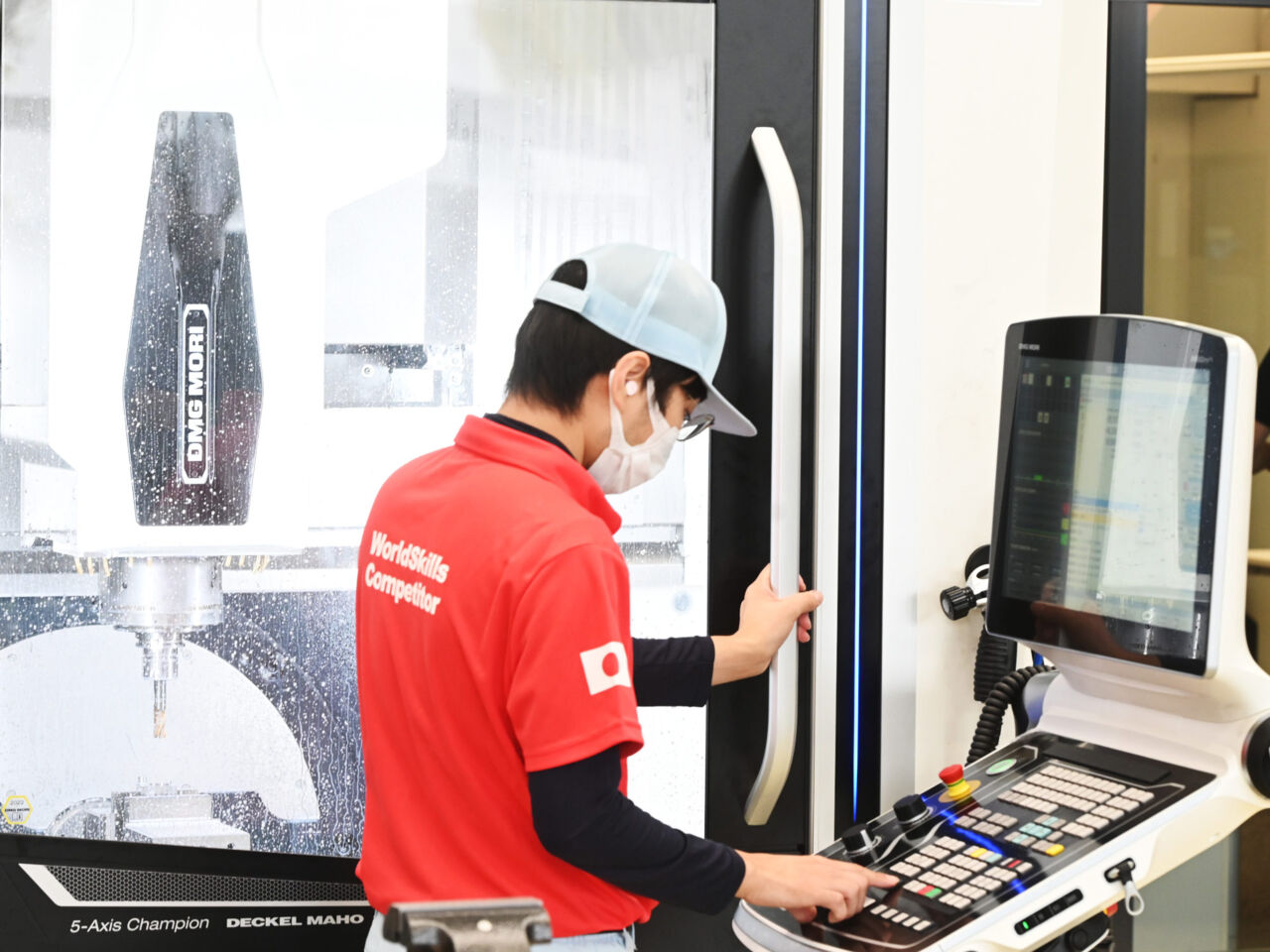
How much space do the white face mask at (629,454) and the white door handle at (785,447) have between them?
0.93 ft

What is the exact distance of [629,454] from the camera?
4.46ft

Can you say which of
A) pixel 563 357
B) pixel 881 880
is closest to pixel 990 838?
pixel 881 880

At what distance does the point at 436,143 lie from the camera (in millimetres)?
1814

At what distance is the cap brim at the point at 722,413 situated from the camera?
1438 millimetres

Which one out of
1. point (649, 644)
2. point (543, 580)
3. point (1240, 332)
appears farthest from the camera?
point (1240, 332)

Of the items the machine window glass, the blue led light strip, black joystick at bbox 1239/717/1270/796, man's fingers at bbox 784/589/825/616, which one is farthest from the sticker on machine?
black joystick at bbox 1239/717/1270/796

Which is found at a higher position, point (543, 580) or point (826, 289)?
point (826, 289)

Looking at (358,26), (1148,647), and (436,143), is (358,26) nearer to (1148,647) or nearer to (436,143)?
(436,143)

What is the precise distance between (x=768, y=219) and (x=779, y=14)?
300 millimetres

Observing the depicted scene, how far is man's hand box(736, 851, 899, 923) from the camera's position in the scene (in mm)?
1243

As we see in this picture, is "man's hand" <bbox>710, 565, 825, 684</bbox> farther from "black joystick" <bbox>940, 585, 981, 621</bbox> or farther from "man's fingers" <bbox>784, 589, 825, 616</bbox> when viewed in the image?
"black joystick" <bbox>940, 585, 981, 621</bbox>

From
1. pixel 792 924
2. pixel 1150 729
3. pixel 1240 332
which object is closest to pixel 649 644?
pixel 792 924

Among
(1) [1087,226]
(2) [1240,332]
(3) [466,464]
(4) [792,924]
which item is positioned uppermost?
(1) [1087,226]

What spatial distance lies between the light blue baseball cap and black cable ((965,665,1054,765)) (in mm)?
601
